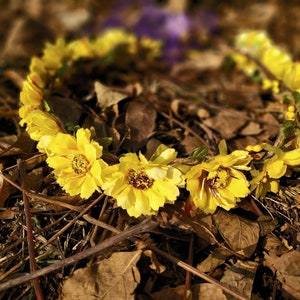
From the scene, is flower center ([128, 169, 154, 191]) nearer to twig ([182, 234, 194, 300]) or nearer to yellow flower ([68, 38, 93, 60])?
twig ([182, 234, 194, 300])

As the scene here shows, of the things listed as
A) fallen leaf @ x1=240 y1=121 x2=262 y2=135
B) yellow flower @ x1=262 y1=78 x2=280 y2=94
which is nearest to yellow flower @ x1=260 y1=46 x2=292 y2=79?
yellow flower @ x1=262 y1=78 x2=280 y2=94

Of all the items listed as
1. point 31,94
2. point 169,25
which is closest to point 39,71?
point 31,94

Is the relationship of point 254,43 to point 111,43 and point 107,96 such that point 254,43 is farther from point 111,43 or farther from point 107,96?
point 107,96

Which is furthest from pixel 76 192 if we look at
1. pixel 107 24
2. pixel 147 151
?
pixel 107 24

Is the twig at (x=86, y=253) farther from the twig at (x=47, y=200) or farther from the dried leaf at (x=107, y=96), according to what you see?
the dried leaf at (x=107, y=96)

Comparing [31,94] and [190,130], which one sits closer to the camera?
[31,94]

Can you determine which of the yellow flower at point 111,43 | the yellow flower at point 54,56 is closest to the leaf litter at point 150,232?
the yellow flower at point 54,56
